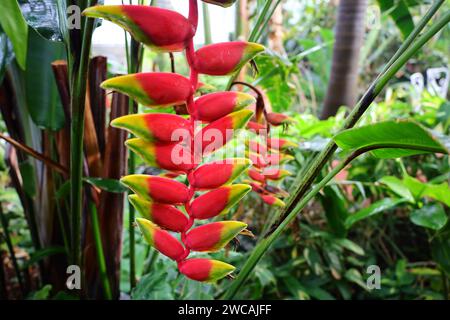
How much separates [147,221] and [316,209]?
96 centimetres

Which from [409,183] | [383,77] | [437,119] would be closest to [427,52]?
[437,119]

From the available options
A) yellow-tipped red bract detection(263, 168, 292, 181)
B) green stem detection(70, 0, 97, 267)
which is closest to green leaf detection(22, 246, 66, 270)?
green stem detection(70, 0, 97, 267)

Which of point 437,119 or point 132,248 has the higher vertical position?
point 437,119

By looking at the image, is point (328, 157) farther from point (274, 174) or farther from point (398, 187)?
point (398, 187)

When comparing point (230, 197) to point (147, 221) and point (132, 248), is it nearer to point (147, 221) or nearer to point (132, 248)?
point (147, 221)

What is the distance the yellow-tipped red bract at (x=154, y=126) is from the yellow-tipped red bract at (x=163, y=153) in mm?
10

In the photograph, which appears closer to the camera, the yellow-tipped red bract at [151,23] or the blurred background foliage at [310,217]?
the yellow-tipped red bract at [151,23]

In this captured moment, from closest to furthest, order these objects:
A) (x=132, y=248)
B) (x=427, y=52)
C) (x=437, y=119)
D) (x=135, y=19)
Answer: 1. (x=135, y=19)
2. (x=132, y=248)
3. (x=437, y=119)
4. (x=427, y=52)

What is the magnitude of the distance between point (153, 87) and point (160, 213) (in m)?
0.11

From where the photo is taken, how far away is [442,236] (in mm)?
768

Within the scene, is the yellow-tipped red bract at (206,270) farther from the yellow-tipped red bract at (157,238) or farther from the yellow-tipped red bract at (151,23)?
the yellow-tipped red bract at (151,23)

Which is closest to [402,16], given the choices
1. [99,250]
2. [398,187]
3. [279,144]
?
[398,187]

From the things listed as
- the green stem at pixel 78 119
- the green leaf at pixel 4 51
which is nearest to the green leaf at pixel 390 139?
the green stem at pixel 78 119

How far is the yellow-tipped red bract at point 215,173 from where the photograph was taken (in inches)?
13.8
